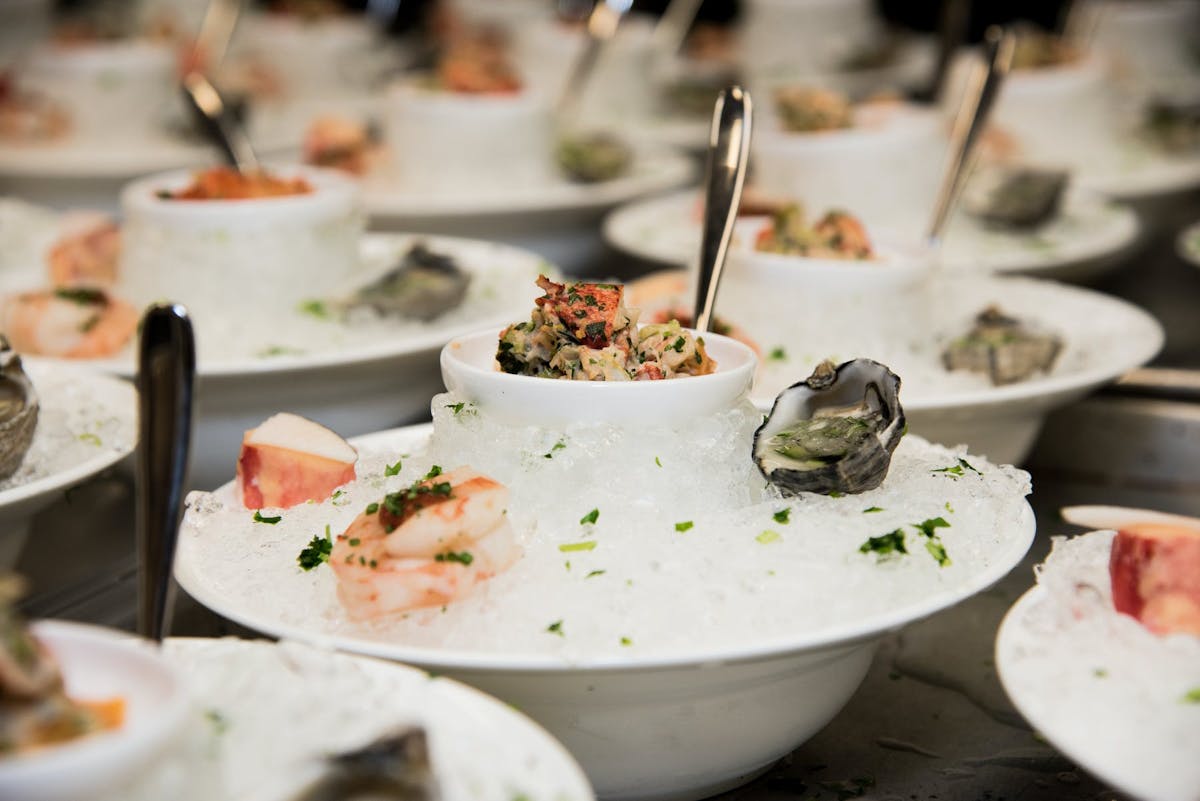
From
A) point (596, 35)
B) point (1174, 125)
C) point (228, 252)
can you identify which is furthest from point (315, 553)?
point (1174, 125)

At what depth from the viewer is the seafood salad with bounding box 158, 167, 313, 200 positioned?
8.91 ft

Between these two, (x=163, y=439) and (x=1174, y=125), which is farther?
(x=1174, y=125)

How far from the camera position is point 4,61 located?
5.20m

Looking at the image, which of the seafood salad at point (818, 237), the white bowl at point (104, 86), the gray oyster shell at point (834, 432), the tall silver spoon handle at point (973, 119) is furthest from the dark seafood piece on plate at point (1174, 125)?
the white bowl at point (104, 86)

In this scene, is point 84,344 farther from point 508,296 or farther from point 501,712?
point 501,712

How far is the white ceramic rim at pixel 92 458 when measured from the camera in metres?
1.72

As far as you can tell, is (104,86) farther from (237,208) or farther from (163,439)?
(163,439)

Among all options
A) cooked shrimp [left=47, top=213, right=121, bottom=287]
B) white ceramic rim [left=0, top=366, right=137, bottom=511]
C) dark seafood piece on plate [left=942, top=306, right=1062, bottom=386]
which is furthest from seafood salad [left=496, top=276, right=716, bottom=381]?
cooked shrimp [left=47, top=213, right=121, bottom=287]

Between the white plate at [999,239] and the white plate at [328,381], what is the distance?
654mm

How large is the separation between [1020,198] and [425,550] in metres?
2.28

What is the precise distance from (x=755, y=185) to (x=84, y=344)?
1.74 meters

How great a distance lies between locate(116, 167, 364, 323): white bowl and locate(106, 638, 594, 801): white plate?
149cm

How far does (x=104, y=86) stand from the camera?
4473mm

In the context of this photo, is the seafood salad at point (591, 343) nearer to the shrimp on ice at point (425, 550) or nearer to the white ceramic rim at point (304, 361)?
the shrimp on ice at point (425, 550)
